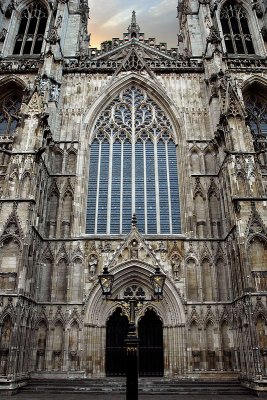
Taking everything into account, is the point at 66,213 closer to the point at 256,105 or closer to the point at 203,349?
the point at 203,349

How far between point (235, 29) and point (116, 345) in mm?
25090

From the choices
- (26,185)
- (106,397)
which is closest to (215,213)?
(26,185)

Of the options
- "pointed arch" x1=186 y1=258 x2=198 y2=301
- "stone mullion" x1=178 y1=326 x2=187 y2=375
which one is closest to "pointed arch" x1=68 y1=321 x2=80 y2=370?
"stone mullion" x1=178 y1=326 x2=187 y2=375

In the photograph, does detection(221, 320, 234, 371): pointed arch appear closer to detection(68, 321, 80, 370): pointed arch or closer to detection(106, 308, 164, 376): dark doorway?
detection(106, 308, 164, 376): dark doorway

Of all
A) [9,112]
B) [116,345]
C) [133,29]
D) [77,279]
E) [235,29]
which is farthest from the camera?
[235,29]

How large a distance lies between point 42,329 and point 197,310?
23.0 feet

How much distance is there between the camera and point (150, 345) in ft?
52.2

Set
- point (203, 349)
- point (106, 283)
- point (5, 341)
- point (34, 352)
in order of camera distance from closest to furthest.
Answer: point (106, 283) < point (5, 341) < point (34, 352) < point (203, 349)

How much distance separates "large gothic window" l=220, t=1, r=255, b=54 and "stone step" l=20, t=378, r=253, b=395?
2219cm

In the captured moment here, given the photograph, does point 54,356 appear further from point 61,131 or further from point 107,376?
point 61,131

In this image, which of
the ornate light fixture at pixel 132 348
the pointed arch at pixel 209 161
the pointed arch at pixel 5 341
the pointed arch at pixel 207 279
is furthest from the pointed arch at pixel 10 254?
the pointed arch at pixel 209 161

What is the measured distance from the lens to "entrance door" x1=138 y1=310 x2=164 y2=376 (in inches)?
611

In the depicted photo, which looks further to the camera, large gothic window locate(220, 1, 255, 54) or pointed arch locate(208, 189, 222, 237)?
large gothic window locate(220, 1, 255, 54)

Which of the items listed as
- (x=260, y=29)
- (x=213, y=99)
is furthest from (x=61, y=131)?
(x=260, y=29)
